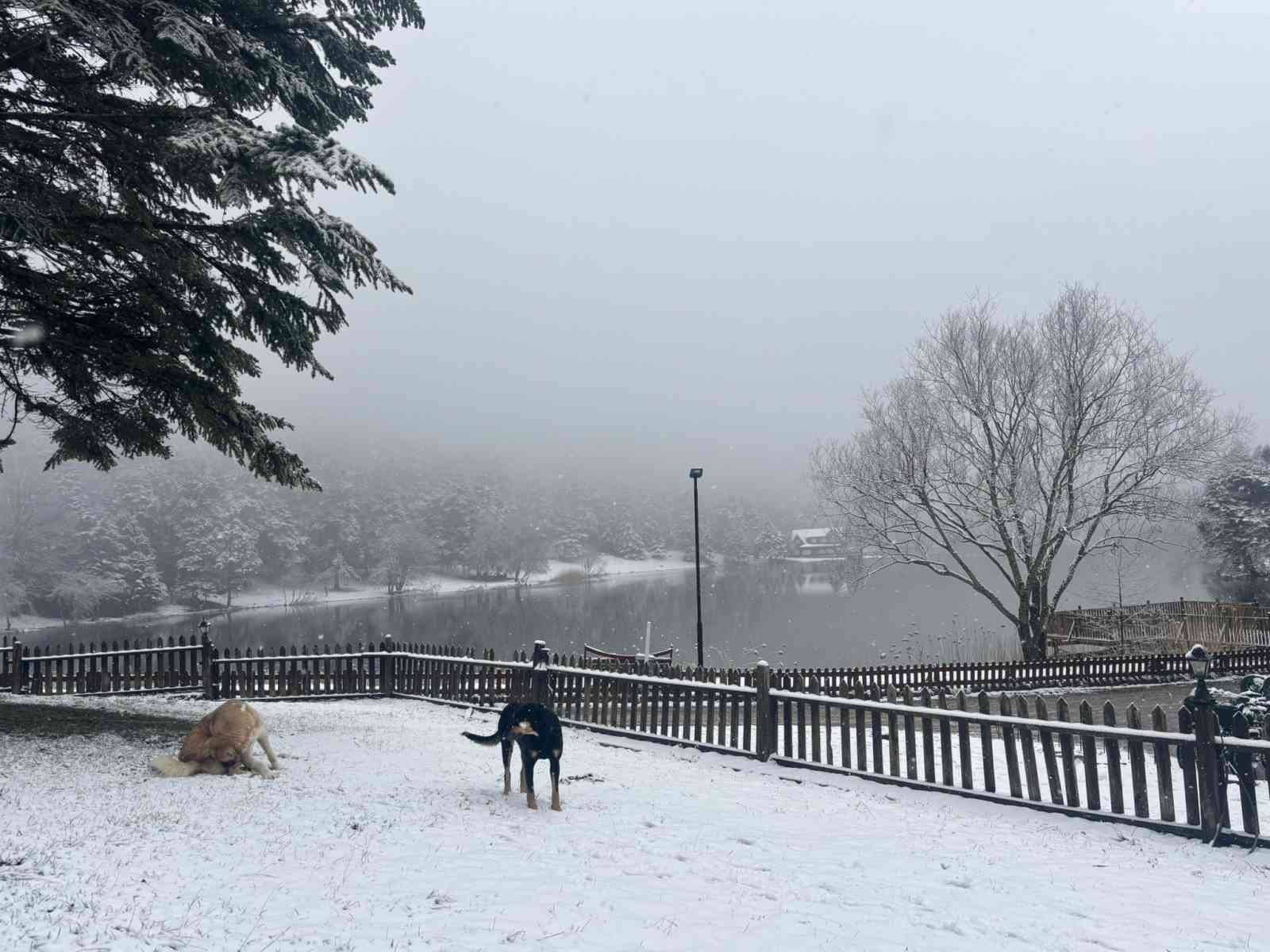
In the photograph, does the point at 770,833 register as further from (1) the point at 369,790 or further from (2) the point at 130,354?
(2) the point at 130,354

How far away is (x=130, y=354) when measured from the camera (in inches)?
365

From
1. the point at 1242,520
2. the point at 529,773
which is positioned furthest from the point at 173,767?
the point at 1242,520

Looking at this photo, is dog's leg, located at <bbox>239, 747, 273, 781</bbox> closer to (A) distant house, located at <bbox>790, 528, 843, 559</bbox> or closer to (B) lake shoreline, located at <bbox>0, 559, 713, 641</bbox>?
(B) lake shoreline, located at <bbox>0, 559, 713, 641</bbox>

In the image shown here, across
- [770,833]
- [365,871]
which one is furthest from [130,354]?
[770,833]

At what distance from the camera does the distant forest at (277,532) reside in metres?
61.0

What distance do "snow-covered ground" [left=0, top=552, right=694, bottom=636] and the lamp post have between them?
65.1 m

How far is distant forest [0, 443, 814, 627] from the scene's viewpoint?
2400 inches

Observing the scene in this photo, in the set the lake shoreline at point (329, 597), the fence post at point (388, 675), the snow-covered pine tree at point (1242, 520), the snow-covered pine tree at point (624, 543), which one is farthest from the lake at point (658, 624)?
the snow-covered pine tree at point (624, 543)

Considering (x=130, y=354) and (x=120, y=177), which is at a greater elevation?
(x=120, y=177)

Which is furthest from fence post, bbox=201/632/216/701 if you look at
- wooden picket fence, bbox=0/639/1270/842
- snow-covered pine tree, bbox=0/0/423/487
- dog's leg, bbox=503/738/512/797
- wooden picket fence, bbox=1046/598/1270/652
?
wooden picket fence, bbox=1046/598/1270/652

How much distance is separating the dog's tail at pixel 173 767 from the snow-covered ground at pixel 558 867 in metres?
0.21

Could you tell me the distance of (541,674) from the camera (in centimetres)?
1341

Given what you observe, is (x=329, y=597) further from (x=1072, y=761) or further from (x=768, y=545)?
(x=1072, y=761)

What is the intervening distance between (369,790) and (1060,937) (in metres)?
5.73
